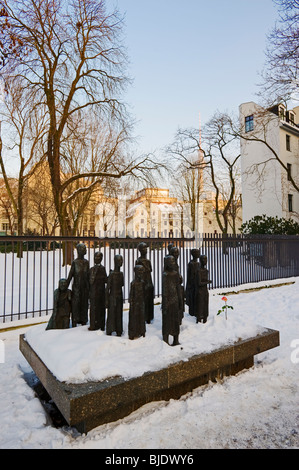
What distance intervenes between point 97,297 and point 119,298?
1.13 feet

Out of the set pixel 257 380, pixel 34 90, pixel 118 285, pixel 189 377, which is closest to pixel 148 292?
pixel 118 285

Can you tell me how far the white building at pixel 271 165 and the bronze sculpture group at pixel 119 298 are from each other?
817 inches

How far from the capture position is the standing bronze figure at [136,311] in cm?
354

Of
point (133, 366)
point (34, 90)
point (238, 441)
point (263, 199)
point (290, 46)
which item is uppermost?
point (290, 46)

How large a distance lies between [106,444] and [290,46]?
55.6 feet

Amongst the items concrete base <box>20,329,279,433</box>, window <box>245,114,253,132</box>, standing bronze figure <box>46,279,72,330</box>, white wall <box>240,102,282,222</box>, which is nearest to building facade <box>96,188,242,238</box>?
white wall <box>240,102,282,222</box>

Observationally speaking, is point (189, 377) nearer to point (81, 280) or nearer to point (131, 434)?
point (131, 434)

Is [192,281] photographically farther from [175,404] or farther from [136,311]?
[175,404]

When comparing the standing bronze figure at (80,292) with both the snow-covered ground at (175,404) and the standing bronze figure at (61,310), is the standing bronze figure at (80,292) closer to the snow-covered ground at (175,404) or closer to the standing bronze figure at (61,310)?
the standing bronze figure at (61,310)

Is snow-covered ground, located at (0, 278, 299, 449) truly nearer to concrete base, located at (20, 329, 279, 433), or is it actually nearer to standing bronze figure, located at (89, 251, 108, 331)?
concrete base, located at (20, 329, 279, 433)

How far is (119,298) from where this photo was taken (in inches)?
146

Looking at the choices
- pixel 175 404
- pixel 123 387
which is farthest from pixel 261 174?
pixel 123 387

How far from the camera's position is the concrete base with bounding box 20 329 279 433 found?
255cm

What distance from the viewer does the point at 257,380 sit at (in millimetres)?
3791
